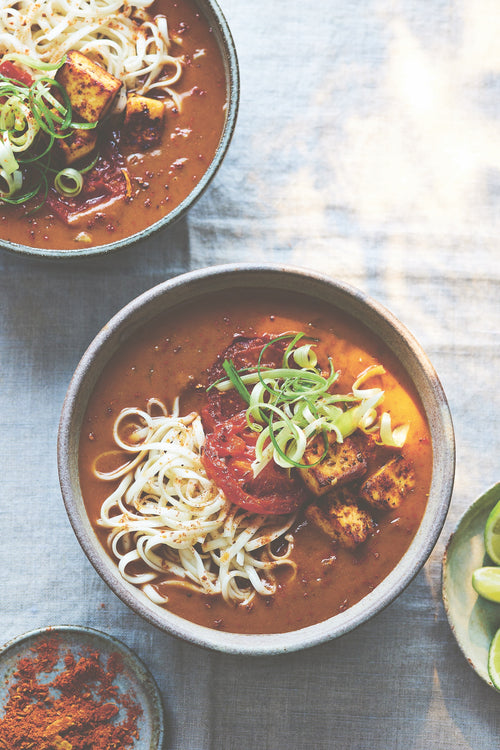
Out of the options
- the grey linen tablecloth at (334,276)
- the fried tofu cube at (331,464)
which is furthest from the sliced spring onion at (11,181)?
the fried tofu cube at (331,464)

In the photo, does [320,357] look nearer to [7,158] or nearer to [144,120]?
[144,120]

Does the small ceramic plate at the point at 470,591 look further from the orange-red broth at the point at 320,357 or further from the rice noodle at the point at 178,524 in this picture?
the rice noodle at the point at 178,524

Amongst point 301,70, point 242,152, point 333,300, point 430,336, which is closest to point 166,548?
point 333,300

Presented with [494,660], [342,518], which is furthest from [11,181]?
[494,660]

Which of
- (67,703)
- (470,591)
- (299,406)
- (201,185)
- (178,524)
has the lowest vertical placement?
(67,703)

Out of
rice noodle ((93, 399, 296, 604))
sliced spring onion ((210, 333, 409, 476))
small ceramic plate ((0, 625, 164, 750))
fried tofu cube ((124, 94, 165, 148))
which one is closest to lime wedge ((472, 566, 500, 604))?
sliced spring onion ((210, 333, 409, 476))

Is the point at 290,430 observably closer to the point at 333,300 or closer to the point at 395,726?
the point at 333,300

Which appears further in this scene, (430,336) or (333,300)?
(430,336)
